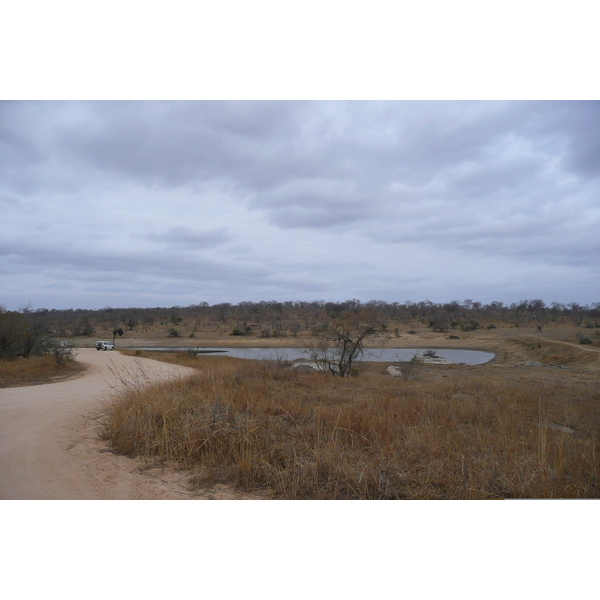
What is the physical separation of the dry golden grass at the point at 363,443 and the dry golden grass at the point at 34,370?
8.96m

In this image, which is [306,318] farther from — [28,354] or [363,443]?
[363,443]

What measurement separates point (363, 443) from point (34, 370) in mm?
15840

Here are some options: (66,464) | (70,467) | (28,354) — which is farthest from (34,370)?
(70,467)

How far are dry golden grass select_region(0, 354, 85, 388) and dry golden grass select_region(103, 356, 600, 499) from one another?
8957mm

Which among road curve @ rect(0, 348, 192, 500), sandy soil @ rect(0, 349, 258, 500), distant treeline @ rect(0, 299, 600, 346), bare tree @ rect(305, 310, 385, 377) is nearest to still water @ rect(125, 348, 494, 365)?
distant treeline @ rect(0, 299, 600, 346)

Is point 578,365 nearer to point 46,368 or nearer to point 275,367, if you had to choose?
point 275,367

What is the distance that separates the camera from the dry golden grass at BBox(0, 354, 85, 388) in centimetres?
1418

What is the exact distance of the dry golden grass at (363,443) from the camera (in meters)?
4.27

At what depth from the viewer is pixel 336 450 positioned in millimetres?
5066

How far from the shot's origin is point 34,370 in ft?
53.2

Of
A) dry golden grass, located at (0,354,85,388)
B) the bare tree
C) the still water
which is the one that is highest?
the bare tree

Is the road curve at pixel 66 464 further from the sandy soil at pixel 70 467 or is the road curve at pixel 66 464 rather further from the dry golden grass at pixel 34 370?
the dry golden grass at pixel 34 370

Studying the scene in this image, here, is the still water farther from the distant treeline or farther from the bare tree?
the bare tree

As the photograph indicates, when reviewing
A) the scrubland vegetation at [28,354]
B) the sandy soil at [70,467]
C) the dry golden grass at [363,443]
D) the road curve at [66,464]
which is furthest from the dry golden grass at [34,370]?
the dry golden grass at [363,443]
